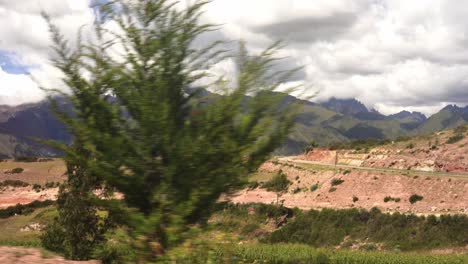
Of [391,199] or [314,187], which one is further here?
[314,187]

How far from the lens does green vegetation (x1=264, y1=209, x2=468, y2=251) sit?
3794 cm

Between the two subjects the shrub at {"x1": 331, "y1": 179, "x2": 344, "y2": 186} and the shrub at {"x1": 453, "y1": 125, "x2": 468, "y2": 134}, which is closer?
the shrub at {"x1": 331, "y1": 179, "x2": 344, "y2": 186}

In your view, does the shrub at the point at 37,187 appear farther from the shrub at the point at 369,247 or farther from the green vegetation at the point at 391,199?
the shrub at the point at 369,247

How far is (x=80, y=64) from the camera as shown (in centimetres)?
805

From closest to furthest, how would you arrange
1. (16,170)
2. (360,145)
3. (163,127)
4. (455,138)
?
(163,127)
(455,138)
(16,170)
(360,145)

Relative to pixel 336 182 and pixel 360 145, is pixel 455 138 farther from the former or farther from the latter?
pixel 336 182

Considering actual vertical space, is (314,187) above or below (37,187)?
above

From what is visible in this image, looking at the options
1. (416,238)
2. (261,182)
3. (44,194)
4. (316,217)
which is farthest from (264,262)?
(44,194)

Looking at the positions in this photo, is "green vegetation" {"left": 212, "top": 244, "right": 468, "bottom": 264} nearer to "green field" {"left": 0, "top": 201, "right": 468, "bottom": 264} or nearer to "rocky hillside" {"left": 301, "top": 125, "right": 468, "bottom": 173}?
"green field" {"left": 0, "top": 201, "right": 468, "bottom": 264}

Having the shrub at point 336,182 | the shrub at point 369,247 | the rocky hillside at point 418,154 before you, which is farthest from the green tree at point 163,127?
the rocky hillside at point 418,154

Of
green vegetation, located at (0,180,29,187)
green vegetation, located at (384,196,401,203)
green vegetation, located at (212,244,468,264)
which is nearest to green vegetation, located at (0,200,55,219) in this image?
green vegetation, located at (0,180,29,187)

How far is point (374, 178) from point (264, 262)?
111 feet

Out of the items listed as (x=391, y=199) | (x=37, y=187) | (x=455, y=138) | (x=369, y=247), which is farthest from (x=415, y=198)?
(x=37, y=187)

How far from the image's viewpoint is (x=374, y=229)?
141 ft
